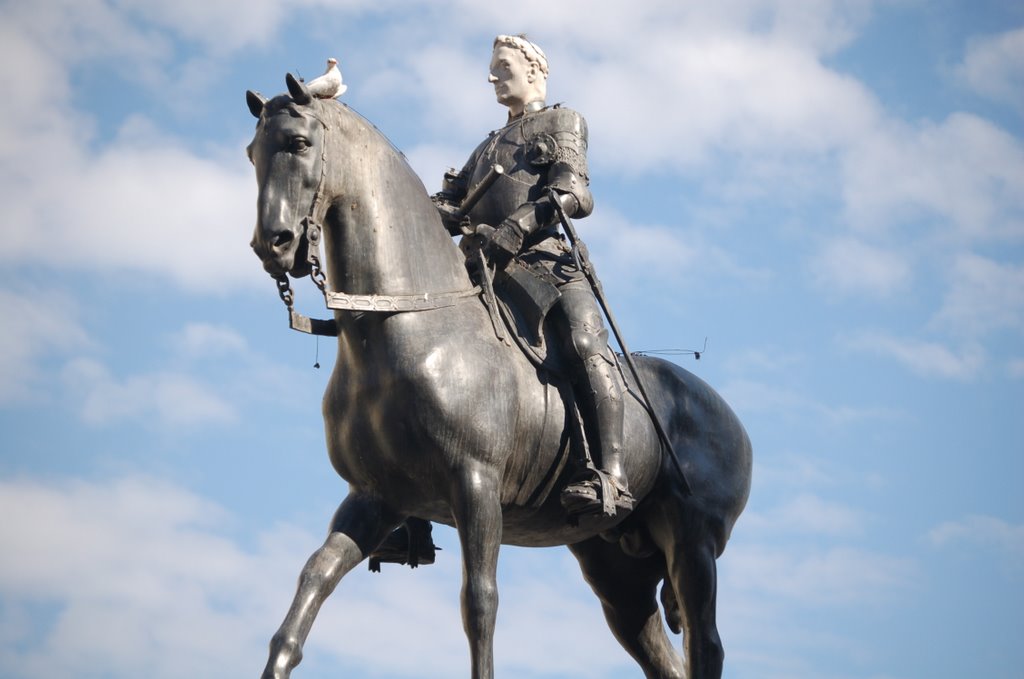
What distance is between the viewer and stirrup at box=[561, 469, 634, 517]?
492 inches

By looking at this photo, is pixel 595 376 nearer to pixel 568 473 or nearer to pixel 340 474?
pixel 568 473

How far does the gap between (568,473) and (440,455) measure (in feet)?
4.25

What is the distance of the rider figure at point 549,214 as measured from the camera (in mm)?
12899

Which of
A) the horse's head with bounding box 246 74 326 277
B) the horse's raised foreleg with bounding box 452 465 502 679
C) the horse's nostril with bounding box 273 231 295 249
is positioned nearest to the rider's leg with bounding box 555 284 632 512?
the horse's raised foreleg with bounding box 452 465 502 679

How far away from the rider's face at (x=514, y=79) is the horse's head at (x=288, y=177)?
258cm

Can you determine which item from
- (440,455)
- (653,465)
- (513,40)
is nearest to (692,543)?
(653,465)

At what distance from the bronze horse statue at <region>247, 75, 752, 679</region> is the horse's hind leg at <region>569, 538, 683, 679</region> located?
1.13 m

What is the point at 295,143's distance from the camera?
12.0 meters

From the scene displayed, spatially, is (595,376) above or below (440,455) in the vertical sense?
above

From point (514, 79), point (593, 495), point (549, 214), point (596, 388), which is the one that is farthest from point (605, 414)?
point (514, 79)

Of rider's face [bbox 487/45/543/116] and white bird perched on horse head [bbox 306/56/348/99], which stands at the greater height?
rider's face [bbox 487/45/543/116]

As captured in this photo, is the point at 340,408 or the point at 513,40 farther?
the point at 513,40

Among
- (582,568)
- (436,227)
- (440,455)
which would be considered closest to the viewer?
(440,455)

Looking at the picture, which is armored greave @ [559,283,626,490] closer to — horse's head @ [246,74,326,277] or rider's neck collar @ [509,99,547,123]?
rider's neck collar @ [509,99,547,123]
